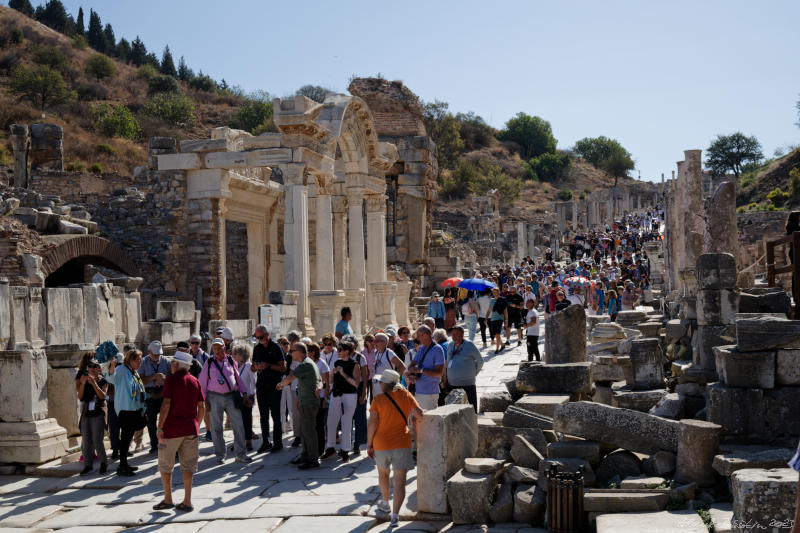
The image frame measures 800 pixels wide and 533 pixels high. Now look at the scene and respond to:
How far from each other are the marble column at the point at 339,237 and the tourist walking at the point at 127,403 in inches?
409

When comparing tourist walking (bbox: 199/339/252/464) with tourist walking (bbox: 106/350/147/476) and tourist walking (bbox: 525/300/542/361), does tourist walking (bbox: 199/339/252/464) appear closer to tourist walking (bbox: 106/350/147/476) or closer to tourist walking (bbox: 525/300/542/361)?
tourist walking (bbox: 106/350/147/476)

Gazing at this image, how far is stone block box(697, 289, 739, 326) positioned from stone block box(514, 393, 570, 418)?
2.18 meters

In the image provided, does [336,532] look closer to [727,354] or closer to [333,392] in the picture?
[333,392]

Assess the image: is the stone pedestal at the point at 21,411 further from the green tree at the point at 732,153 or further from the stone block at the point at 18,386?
the green tree at the point at 732,153

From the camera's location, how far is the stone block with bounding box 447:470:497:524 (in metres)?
6.91

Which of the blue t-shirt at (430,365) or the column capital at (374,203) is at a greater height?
the column capital at (374,203)

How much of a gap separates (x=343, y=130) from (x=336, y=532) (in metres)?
12.5

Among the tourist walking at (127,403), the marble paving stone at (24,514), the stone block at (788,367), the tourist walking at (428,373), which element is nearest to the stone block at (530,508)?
the tourist walking at (428,373)

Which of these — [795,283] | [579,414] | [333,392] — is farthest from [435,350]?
[795,283]

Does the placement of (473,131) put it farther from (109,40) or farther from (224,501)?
(224,501)

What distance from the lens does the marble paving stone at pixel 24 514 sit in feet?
25.0

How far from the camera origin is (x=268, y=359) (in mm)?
10195

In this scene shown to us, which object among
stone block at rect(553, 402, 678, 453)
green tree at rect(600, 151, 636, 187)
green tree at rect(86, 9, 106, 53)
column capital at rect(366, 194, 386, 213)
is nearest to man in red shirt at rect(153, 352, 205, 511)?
stone block at rect(553, 402, 678, 453)

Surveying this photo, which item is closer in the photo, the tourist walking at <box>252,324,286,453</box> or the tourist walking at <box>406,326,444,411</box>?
the tourist walking at <box>406,326,444,411</box>
